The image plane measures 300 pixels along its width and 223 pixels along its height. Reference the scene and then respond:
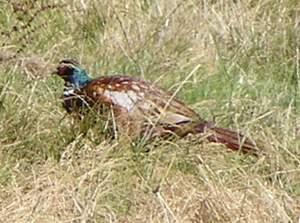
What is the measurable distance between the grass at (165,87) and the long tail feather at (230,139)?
32 mm

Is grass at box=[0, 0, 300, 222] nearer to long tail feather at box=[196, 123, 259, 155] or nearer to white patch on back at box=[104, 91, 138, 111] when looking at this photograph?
long tail feather at box=[196, 123, 259, 155]

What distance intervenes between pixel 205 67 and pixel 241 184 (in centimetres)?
121

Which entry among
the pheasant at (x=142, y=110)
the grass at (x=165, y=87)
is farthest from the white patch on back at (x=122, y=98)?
the grass at (x=165, y=87)

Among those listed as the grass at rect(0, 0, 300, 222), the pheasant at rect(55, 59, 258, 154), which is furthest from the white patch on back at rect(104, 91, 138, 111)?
the grass at rect(0, 0, 300, 222)

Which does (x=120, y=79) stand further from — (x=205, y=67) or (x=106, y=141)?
(x=205, y=67)

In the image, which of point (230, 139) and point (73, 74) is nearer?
point (230, 139)

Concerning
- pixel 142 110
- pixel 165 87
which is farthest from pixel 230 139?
pixel 165 87

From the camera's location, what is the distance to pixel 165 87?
4664 millimetres

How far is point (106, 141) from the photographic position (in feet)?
13.3

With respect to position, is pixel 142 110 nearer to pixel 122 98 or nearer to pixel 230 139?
pixel 122 98

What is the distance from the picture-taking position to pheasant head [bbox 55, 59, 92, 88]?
4352 mm

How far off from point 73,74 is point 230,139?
0.63 m

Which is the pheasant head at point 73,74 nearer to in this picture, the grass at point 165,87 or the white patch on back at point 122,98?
the grass at point 165,87

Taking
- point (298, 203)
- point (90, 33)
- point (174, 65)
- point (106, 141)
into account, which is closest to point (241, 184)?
point (298, 203)
